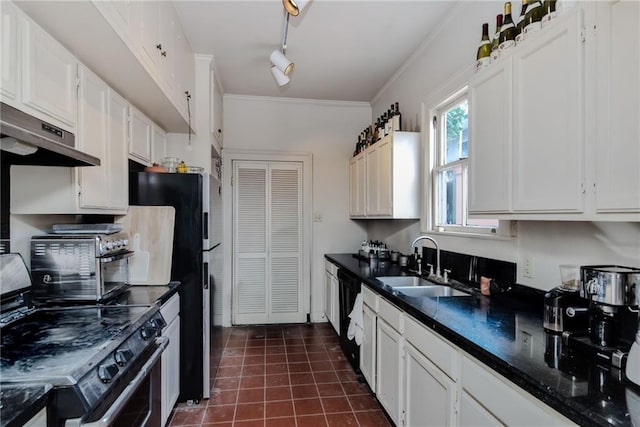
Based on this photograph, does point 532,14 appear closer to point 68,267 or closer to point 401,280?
point 401,280

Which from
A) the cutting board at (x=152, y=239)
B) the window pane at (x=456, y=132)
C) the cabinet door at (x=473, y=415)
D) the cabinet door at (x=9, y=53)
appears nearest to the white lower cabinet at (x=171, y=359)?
the cutting board at (x=152, y=239)

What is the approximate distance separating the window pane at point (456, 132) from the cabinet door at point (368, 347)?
52.4 inches

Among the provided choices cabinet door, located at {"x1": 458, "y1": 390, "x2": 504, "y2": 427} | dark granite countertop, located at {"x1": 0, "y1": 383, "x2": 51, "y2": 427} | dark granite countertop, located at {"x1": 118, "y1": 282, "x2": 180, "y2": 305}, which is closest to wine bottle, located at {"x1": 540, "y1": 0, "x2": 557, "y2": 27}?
cabinet door, located at {"x1": 458, "y1": 390, "x2": 504, "y2": 427}

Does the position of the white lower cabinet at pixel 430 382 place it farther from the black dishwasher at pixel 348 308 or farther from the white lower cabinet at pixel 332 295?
the white lower cabinet at pixel 332 295

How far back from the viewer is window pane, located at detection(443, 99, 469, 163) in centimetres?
245

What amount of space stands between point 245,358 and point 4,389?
7.98 feet

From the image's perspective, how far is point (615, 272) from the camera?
1080 millimetres

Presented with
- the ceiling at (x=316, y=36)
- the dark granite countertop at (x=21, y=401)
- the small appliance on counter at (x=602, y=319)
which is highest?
the ceiling at (x=316, y=36)

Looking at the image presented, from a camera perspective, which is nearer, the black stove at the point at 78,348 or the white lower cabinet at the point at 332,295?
the black stove at the point at 78,348

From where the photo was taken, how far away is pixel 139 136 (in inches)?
94.7

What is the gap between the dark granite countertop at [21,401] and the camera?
2.69 ft

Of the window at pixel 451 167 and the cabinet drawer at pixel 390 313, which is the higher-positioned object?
the window at pixel 451 167

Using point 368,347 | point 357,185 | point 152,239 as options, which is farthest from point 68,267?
point 357,185

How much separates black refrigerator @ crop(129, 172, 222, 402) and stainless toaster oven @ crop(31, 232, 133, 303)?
1.98 feet
